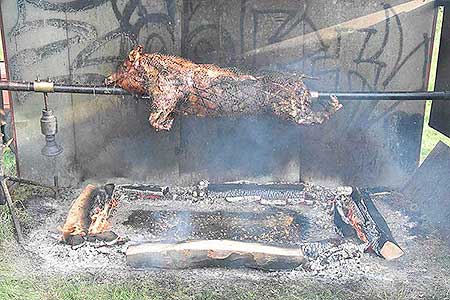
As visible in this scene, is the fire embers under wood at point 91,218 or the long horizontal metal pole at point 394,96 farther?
the fire embers under wood at point 91,218

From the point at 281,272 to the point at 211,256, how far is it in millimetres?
573

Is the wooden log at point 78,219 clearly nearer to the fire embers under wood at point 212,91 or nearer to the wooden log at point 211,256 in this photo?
the wooden log at point 211,256

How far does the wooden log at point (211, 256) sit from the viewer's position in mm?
3973

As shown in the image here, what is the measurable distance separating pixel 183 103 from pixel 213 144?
1483 mm

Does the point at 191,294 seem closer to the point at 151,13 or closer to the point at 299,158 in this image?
the point at 299,158

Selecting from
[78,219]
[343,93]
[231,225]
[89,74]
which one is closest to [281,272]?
[231,225]

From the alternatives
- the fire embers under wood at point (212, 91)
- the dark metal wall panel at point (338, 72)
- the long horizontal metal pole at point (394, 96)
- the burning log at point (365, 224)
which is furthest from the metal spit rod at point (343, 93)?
the dark metal wall panel at point (338, 72)

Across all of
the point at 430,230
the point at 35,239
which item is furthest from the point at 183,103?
the point at 430,230

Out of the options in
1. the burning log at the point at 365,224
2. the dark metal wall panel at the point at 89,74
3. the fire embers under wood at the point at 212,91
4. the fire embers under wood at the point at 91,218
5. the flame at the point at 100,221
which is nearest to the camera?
the fire embers under wood at the point at 212,91

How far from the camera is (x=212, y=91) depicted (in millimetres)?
4219

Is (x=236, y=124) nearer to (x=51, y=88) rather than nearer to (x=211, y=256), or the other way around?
(x=211, y=256)

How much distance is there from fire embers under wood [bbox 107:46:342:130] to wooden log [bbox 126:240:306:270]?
97cm

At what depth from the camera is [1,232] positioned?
14.8 feet

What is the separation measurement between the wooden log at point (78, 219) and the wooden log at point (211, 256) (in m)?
0.68
